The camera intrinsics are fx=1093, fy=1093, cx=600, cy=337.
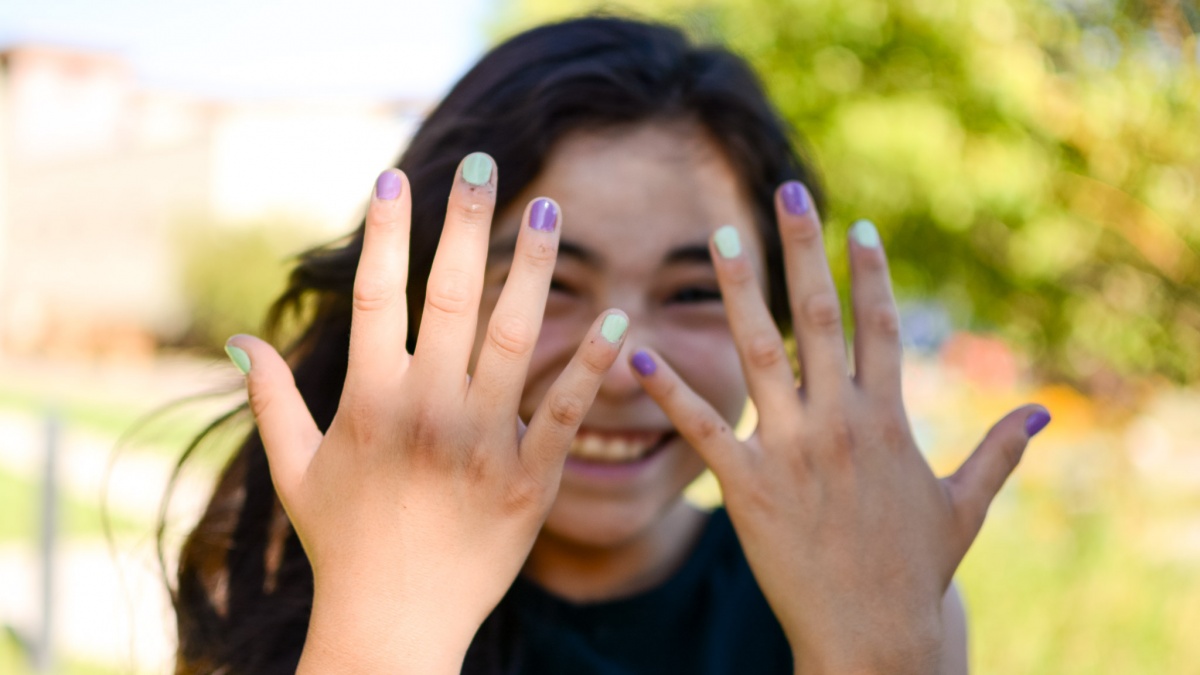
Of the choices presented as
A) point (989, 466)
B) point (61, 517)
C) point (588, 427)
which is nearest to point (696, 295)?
point (588, 427)

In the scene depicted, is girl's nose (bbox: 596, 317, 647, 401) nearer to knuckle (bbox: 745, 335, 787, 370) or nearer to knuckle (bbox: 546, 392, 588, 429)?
knuckle (bbox: 745, 335, 787, 370)

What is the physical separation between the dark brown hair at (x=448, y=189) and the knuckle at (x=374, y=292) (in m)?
0.48

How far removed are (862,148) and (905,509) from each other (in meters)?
3.82

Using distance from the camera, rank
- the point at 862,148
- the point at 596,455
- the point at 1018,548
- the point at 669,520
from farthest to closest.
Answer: the point at 862,148
the point at 1018,548
the point at 669,520
the point at 596,455

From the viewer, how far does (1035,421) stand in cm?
117

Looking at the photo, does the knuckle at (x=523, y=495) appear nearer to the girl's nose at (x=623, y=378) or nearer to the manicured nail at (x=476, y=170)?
the manicured nail at (x=476, y=170)

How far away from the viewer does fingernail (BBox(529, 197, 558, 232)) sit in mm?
943

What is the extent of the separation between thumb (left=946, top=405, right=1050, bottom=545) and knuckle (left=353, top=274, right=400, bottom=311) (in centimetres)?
60

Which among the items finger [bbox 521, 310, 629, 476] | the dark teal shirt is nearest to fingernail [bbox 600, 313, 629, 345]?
finger [bbox 521, 310, 629, 476]

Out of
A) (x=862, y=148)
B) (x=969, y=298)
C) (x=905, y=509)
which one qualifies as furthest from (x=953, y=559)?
(x=969, y=298)

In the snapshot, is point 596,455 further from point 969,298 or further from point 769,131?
point 969,298

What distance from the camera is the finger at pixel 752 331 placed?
43.9 inches

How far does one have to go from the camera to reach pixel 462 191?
92cm

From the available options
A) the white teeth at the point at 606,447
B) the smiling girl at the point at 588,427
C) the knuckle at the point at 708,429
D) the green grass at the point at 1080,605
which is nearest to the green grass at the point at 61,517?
the green grass at the point at 1080,605
